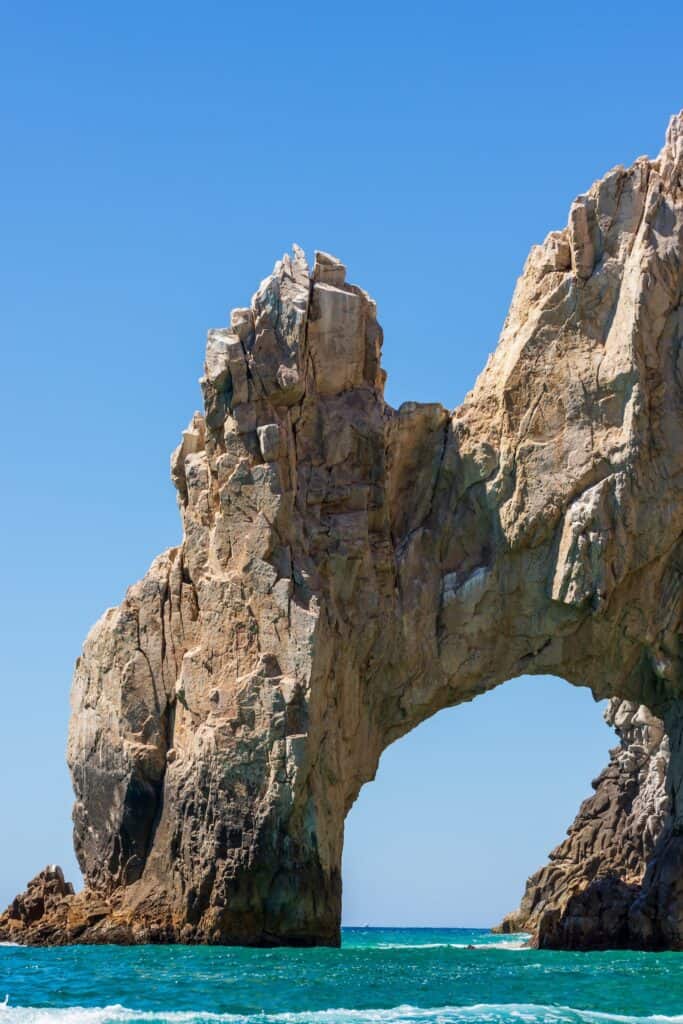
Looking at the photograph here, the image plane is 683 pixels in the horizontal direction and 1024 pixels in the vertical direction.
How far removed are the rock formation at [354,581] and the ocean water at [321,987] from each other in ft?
9.06

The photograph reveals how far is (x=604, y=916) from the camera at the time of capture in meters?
41.7

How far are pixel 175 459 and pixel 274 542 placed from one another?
485 cm

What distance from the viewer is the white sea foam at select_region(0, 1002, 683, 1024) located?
23.3m

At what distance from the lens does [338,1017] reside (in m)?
23.7

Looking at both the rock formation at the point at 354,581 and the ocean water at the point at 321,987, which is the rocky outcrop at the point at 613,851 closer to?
the rock formation at the point at 354,581

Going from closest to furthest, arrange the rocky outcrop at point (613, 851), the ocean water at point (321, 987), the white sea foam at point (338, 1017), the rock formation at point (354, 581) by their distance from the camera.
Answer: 1. the white sea foam at point (338, 1017)
2. the ocean water at point (321, 987)
3. the rock formation at point (354, 581)
4. the rocky outcrop at point (613, 851)

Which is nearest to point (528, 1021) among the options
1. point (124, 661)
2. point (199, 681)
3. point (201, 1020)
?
point (201, 1020)

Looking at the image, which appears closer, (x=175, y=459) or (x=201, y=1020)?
(x=201, y=1020)

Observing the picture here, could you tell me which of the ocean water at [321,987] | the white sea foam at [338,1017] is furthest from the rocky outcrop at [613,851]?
the white sea foam at [338,1017]

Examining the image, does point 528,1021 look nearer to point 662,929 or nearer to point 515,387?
point 662,929

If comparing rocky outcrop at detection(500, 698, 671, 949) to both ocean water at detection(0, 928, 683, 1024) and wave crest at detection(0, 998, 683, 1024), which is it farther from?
wave crest at detection(0, 998, 683, 1024)

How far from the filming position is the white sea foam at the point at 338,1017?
23.3 m

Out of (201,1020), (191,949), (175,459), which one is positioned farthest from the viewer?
(175,459)

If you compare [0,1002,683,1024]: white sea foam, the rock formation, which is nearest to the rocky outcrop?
the rock formation
